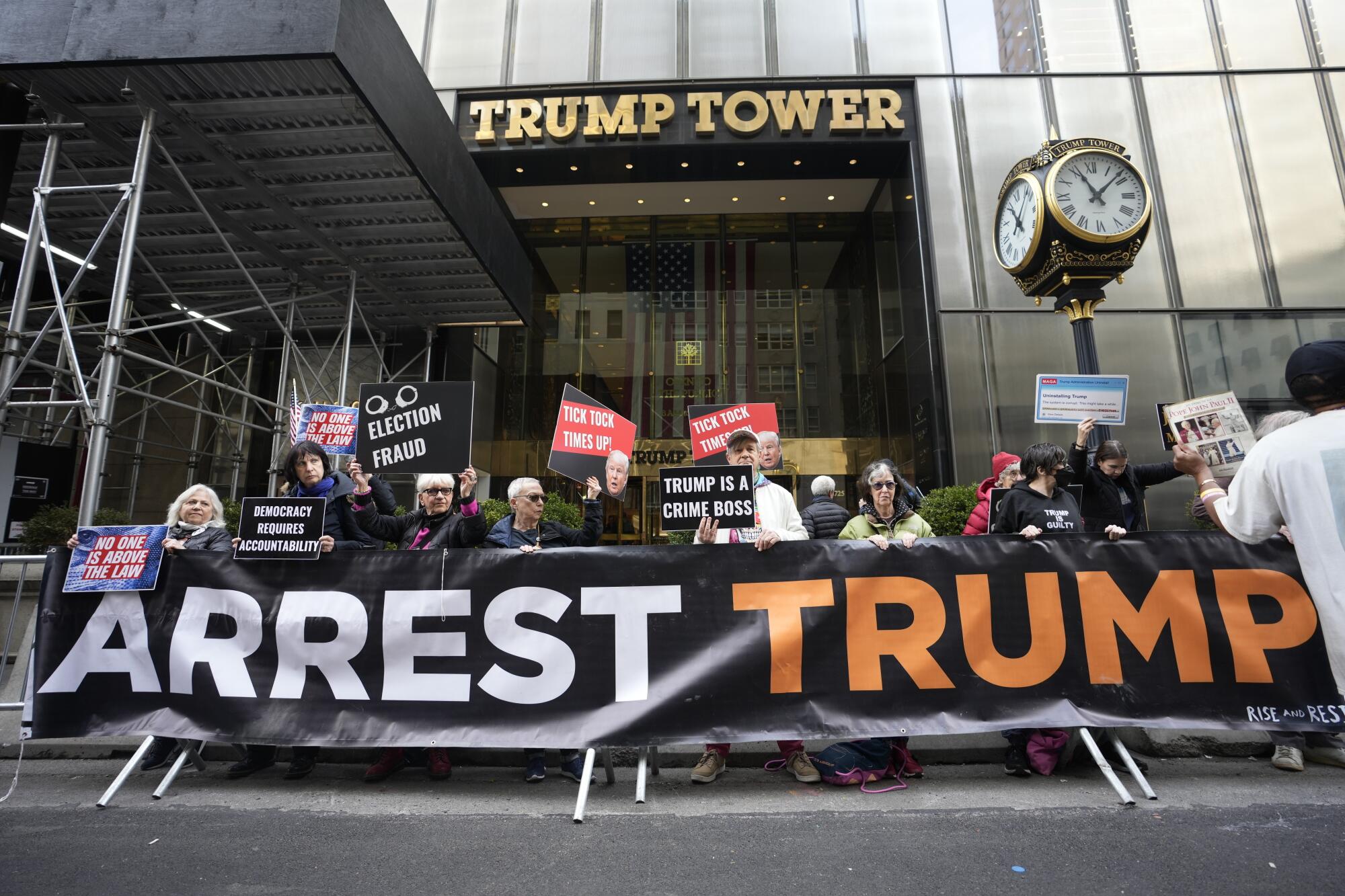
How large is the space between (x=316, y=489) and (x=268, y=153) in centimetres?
548

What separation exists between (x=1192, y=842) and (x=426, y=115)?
9934mm

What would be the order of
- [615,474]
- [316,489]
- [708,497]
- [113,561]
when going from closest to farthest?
[708,497] < [113,561] < [615,474] < [316,489]

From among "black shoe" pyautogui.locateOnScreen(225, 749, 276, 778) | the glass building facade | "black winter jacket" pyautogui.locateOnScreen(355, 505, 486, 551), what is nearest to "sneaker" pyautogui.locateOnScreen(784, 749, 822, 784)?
"black winter jacket" pyautogui.locateOnScreen(355, 505, 486, 551)

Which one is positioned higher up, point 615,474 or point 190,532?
point 615,474

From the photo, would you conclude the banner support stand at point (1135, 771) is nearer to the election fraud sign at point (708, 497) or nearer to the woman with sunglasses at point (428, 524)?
the election fraud sign at point (708, 497)

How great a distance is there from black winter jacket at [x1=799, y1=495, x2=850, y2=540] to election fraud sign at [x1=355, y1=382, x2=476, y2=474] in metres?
2.71

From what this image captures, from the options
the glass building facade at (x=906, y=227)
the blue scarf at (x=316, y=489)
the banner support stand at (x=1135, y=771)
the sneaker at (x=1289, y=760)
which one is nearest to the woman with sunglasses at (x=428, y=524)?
the blue scarf at (x=316, y=489)

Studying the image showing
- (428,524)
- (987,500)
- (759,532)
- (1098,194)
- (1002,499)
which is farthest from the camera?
(1098,194)

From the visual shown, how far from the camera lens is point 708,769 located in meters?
4.39

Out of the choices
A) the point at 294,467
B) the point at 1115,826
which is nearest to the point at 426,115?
the point at 294,467

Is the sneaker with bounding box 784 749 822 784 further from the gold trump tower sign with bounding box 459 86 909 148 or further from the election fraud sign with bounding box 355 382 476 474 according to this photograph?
the gold trump tower sign with bounding box 459 86 909 148

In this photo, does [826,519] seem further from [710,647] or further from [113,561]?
[113,561]

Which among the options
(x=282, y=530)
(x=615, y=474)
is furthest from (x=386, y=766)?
(x=615, y=474)

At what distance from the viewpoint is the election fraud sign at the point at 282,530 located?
452cm
